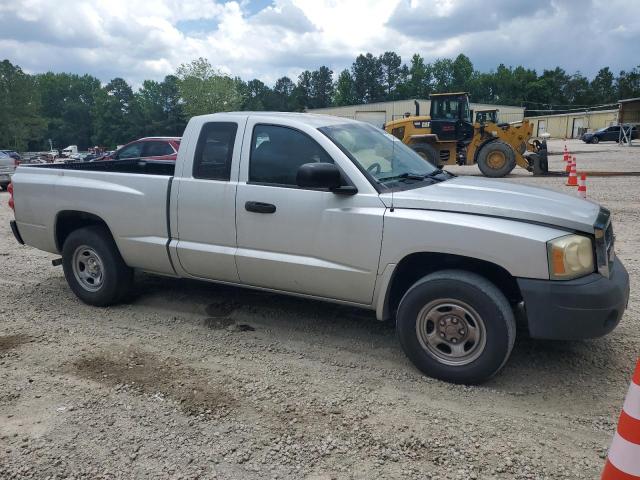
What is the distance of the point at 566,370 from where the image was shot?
381 cm

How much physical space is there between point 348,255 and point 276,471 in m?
1.65

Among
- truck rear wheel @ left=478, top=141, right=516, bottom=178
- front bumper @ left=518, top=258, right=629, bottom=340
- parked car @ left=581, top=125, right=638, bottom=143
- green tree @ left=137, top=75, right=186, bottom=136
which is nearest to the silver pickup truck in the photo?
front bumper @ left=518, top=258, right=629, bottom=340

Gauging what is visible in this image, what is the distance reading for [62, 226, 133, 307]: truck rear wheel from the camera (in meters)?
5.13

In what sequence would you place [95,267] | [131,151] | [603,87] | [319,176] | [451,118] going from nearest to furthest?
[319,176]
[95,267]
[131,151]
[451,118]
[603,87]

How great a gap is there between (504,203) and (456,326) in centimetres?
92

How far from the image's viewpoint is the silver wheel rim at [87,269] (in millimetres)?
5285

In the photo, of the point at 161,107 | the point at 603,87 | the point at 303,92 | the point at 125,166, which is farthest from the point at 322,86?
the point at 125,166

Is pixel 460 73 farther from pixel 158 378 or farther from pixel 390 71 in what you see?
pixel 158 378

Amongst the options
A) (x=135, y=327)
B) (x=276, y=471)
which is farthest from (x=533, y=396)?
(x=135, y=327)

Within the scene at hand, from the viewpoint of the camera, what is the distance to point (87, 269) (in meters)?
5.35

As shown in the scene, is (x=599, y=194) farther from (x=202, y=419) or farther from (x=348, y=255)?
(x=202, y=419)

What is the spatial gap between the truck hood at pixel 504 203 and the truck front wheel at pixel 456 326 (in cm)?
47

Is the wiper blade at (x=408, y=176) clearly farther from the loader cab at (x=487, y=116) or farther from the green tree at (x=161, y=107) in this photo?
the green tree at (x=161, y=107)

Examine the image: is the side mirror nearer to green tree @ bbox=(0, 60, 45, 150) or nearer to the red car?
the red car
